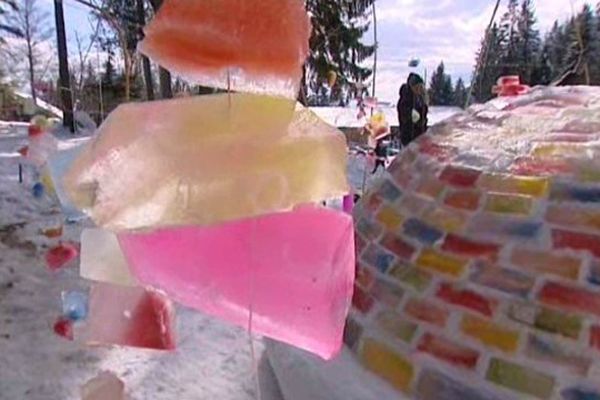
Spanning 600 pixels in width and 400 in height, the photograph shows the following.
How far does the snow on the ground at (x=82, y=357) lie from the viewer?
2.79 meters

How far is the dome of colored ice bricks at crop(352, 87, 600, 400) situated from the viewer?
1046mm

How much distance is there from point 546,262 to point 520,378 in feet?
0.65

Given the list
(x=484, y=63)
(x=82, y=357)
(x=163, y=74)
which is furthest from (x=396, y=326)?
(x=82, y=357)

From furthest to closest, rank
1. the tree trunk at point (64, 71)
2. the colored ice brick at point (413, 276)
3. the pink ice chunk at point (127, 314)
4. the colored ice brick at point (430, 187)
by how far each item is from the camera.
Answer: the tree trunk at point (64, 71) < the colored ice brick at point (430, 187) < the colored ice brick at point (413, 276) < the pink ice chunk at point (127, 314)

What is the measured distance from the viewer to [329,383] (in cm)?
123

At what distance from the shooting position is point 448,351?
111 cm

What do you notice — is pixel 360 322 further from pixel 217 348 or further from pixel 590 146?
pixel 217 348

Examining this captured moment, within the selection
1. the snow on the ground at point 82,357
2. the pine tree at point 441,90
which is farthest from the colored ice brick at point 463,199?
the pine tree at point 441,90

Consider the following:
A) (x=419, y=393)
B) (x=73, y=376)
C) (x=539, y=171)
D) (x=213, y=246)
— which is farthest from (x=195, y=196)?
(x=73, y=376)

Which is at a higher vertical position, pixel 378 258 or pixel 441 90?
pixel 441 90

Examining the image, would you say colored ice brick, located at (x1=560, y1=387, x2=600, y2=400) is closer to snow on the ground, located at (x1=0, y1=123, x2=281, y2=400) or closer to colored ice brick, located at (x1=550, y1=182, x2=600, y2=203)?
colored ice brick, located at (x1=550, y1=182, x2=600, y2=203)

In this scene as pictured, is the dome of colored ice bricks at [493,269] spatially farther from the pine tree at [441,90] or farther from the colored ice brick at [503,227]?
the pine tree at [441,90]

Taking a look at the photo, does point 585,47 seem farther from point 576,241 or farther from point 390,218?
point 576,241

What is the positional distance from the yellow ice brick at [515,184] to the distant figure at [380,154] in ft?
13.1
